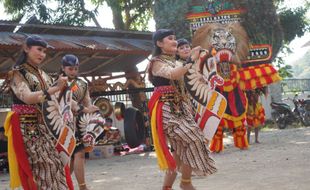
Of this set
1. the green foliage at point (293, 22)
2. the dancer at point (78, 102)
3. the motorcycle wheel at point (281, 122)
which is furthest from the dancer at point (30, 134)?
the green foliage at point (293, 22)

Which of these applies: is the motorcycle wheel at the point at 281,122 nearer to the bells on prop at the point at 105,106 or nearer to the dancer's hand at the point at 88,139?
the bells on prop at the point at 105,106

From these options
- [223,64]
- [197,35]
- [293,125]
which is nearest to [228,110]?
[223,64]

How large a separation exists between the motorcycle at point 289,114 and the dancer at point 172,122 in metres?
11.9

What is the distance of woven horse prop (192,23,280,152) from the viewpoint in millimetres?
7852

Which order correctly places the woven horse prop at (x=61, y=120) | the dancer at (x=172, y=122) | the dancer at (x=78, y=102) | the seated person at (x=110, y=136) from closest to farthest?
the woven horse prop at (x=61, y=120), the dancer at (x=172, y=122), the dancer at (x=78, y=102), the seated person at (x=110, y=136)

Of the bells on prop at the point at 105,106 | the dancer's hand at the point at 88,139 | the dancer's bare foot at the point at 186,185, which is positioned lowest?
the dancer's bare foot at the point at 186,185

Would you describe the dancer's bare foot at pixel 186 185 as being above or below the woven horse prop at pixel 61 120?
below

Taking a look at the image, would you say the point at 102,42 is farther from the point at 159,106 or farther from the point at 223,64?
the point at 159,106

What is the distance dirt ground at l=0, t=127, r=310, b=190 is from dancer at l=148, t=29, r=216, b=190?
2.32 ft

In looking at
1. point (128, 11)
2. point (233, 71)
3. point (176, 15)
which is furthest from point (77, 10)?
point (233, 71)

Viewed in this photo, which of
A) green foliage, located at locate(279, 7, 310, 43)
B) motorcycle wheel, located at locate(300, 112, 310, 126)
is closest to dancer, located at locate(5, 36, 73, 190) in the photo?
motorcycle wheel, located at locate(300, 112, 310, 126)

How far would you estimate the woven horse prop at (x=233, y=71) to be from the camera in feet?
25.8

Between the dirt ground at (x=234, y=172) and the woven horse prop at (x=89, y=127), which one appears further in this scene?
the woven horse prop at (x=89, y=127)

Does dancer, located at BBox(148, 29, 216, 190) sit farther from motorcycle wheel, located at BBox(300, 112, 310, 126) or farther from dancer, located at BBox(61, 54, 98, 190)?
motorcycle wheel, located at BBox(300, 112, 310, 126)
